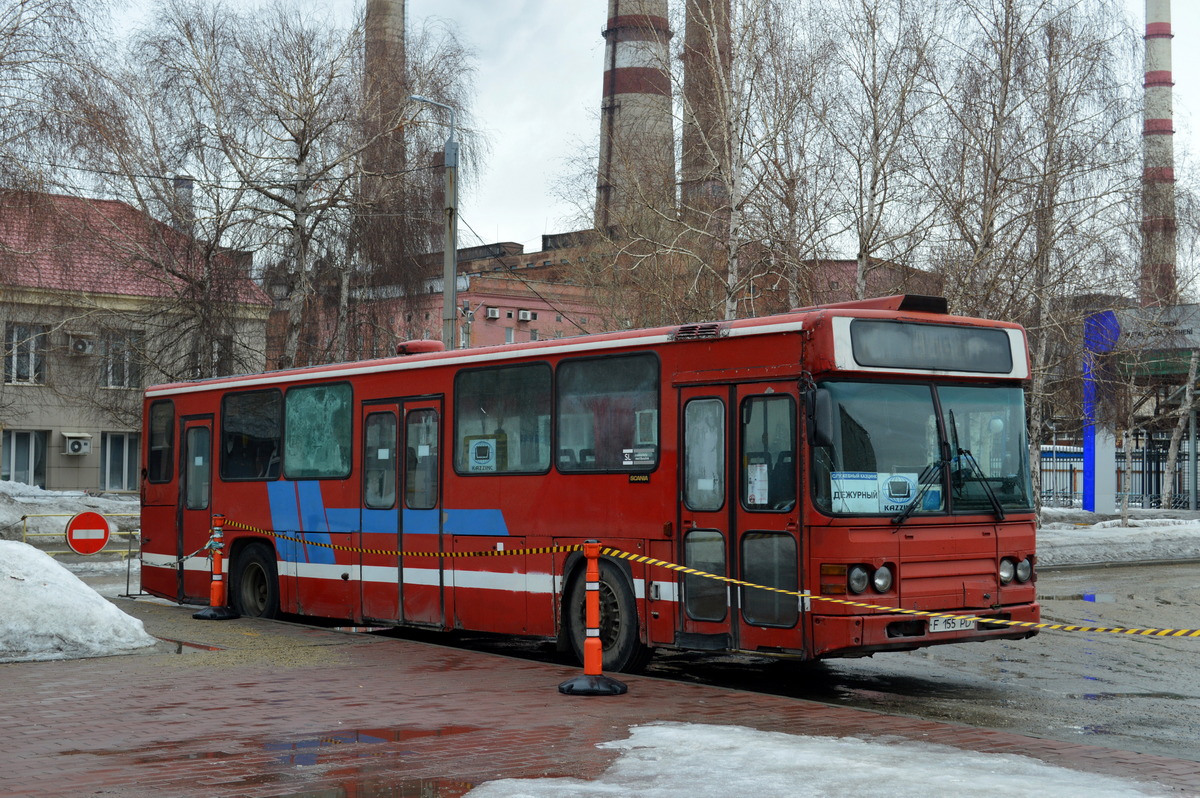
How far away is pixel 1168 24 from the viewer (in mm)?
61219

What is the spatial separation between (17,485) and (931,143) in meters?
28.3

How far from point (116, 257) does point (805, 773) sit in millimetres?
25874

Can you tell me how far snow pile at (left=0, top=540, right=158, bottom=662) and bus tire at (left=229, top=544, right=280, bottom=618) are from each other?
12.2ft

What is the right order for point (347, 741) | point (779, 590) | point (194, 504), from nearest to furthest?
point (347, 741), point (779, 590), point (194, 504)

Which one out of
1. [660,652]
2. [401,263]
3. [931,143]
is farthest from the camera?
[401,263]

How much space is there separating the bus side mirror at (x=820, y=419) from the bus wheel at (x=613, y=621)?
Answer: 2481mm

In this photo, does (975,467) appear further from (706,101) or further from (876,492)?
(706,101)

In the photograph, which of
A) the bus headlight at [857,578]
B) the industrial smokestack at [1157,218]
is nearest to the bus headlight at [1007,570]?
the bus headlight at [857,578]

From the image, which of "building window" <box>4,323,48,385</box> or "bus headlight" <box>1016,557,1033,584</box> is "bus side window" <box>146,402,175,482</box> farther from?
"bus headlight" <box>1016,557,1033,584</box>

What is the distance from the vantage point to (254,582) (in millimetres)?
17766

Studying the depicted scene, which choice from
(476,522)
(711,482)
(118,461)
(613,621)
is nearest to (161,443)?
(476,522)

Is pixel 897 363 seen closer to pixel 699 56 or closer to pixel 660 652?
pixel 660 652

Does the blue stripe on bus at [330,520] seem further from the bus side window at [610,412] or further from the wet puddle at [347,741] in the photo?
the wet puddle at [347,741]

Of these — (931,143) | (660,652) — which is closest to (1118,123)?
(931,143)
